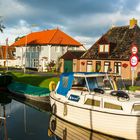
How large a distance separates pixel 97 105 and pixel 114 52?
31.5m

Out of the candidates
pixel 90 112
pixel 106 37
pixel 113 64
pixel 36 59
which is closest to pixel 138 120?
pixel 90 112

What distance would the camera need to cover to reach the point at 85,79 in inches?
860

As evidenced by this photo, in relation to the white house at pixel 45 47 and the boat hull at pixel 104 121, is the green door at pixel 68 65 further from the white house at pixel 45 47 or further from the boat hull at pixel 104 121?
the boat hull at pixel 104 121

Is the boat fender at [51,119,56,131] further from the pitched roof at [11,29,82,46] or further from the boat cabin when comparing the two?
the pitched roof at [11,29,82,46]

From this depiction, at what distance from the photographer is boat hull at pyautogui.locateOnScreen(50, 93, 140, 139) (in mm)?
16953

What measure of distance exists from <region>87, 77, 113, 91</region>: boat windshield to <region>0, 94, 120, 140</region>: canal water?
336 cm

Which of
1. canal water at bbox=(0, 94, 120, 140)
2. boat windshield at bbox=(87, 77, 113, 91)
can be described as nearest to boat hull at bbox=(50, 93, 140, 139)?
canal water at bbox=(0, 94, 120, 140)

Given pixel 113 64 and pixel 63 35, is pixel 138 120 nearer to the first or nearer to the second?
pixel 113 64

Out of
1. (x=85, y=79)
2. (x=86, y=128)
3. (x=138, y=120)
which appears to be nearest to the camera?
(x=138, y=120)

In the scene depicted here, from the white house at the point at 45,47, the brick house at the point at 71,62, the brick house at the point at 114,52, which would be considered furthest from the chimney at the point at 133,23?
the white house at the point at 45,47

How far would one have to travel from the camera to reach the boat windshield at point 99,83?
2230 centimetres

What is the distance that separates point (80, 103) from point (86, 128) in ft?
5.41

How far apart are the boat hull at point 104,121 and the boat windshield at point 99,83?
251 cm

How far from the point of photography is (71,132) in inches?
784
